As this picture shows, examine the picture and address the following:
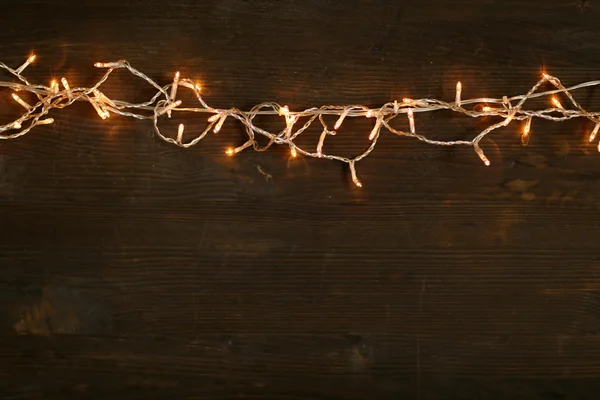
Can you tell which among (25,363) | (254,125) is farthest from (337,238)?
(25,363)

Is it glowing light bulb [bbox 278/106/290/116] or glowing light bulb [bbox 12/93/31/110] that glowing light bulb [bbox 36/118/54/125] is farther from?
glowing light bulb [bbox 278/106/290/116]

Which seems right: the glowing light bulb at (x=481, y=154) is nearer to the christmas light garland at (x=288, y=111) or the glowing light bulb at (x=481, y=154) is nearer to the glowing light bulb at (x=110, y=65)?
the christmas light garland at (x=288, y=111)

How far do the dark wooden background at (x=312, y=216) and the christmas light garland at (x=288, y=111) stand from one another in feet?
0.08

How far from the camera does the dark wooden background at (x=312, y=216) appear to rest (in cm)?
121

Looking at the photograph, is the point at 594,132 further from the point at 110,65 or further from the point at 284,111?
the point at 110,65

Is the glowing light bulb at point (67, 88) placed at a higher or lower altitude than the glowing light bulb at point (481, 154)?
higher

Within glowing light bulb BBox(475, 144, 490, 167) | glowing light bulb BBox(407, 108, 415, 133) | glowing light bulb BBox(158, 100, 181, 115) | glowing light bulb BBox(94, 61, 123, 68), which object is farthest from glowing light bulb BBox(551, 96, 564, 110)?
glowing light bulb BBox(94, 61, 123, 68)

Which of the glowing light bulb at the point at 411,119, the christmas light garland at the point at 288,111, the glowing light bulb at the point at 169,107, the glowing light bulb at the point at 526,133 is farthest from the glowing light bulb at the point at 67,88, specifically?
the glowing light bulb at the point at 526,133

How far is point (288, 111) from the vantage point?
3.89ft

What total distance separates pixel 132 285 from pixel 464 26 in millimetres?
959

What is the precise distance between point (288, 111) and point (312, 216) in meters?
0.24

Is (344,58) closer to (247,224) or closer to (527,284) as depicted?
(247,224)

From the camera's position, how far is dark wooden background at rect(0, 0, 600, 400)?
1211 mm

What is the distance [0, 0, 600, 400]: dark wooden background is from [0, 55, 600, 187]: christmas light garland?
0.02 meters
